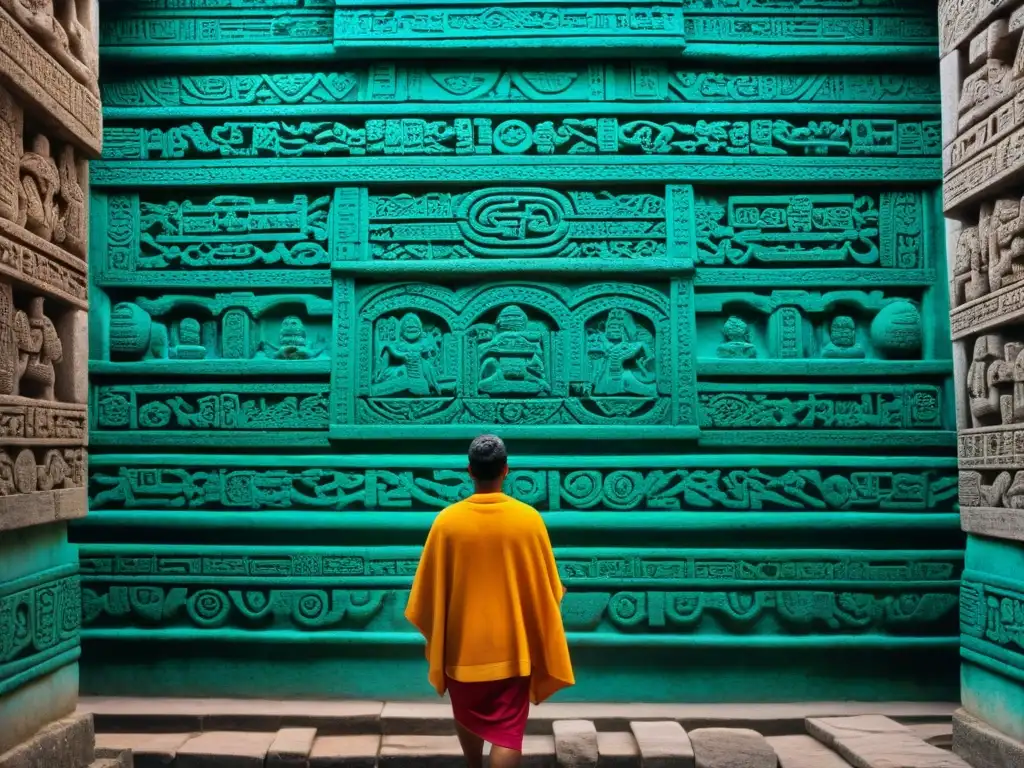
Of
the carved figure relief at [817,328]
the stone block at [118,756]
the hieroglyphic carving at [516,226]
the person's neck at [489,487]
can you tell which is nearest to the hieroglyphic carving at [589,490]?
the carved figure relief at [817,328]

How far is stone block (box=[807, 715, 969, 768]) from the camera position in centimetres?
338

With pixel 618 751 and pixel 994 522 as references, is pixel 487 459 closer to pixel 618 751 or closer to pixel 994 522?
pixel 618 751

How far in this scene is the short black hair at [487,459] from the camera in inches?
109

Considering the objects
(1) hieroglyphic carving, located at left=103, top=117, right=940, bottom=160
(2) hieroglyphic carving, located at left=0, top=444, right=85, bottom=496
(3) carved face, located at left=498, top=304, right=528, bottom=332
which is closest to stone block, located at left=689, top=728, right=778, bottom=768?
(3) carved face, located at left=498, top=304, right=528, bottom=332

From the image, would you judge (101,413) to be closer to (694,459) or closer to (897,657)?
(694,459)

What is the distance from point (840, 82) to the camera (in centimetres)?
470

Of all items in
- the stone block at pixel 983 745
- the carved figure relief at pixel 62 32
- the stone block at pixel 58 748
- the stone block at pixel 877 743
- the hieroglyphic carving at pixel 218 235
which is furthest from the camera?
the hieroglyphic carving at pixel 218 235

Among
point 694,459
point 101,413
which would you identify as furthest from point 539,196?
point 101,413

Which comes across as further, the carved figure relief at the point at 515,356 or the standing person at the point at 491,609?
the carved figure relief at the point at 515,356

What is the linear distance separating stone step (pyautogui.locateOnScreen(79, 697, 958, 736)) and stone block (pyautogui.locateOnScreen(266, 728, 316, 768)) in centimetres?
22

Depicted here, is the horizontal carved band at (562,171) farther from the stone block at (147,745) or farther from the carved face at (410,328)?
the stone block at (147,745)

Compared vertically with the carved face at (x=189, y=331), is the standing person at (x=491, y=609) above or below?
below

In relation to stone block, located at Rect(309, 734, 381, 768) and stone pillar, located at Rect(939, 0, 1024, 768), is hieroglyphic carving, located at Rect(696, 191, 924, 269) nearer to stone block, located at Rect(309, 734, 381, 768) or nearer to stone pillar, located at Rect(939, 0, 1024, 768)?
stone pillar, located at Rect(939, 0, 1024, 768)

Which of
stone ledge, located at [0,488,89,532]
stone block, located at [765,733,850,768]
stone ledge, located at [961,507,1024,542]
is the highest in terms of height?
stone ledge, located at [0,488,89,532]
